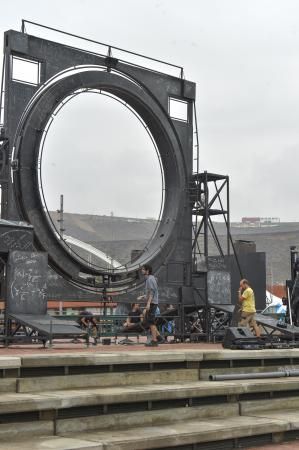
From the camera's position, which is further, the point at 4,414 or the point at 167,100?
the point at 167,100

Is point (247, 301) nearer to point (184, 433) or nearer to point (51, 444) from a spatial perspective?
point (184, 433)

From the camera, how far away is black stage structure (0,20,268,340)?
16.6 m

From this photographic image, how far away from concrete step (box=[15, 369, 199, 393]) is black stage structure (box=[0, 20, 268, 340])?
4567mm

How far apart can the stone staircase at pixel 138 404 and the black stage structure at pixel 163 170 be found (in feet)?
15.3

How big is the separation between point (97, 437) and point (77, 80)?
12.0 meters

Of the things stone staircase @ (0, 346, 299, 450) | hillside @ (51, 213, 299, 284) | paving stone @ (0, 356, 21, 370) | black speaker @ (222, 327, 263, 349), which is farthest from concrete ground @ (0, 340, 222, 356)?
hillside @ (51, 213, 299, 284)

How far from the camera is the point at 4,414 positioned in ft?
24.0

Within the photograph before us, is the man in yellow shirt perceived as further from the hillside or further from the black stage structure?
the hillside

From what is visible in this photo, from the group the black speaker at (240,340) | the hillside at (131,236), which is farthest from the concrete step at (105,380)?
the hillside at (131,236)

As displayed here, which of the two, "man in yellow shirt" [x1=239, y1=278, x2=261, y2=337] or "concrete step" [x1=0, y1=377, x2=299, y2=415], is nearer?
"concrete step" [x1=0, y1=377, x2=299, y2=415]

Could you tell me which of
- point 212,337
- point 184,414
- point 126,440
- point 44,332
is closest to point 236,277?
point 212,337

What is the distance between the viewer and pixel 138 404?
857 cm

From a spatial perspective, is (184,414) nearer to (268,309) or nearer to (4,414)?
(4,414)

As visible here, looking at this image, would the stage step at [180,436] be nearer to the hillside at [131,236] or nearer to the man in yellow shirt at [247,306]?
the man in yellow shirt at [247,306]
